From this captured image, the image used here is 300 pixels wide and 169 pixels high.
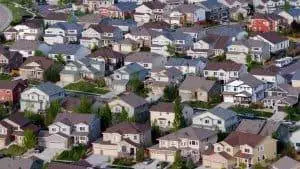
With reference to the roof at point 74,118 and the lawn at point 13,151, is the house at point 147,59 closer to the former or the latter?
the roof at point 74,118

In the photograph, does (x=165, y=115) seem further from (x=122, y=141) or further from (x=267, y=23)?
(x=267, y=23)

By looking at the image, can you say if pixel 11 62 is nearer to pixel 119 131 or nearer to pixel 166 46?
pixel 166 46

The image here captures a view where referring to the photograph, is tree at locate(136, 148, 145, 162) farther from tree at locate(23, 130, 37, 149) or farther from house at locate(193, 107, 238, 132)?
tree at locate(23, 130, 37, 149)

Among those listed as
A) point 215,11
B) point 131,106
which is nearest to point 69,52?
point 131,106

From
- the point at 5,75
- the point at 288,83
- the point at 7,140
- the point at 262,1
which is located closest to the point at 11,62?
the point at 5,75

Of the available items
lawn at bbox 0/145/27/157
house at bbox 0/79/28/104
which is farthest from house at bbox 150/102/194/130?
house at bbox 0/79/28/104

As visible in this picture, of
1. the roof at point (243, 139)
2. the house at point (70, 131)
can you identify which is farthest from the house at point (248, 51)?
the roof at point (243, 139)
